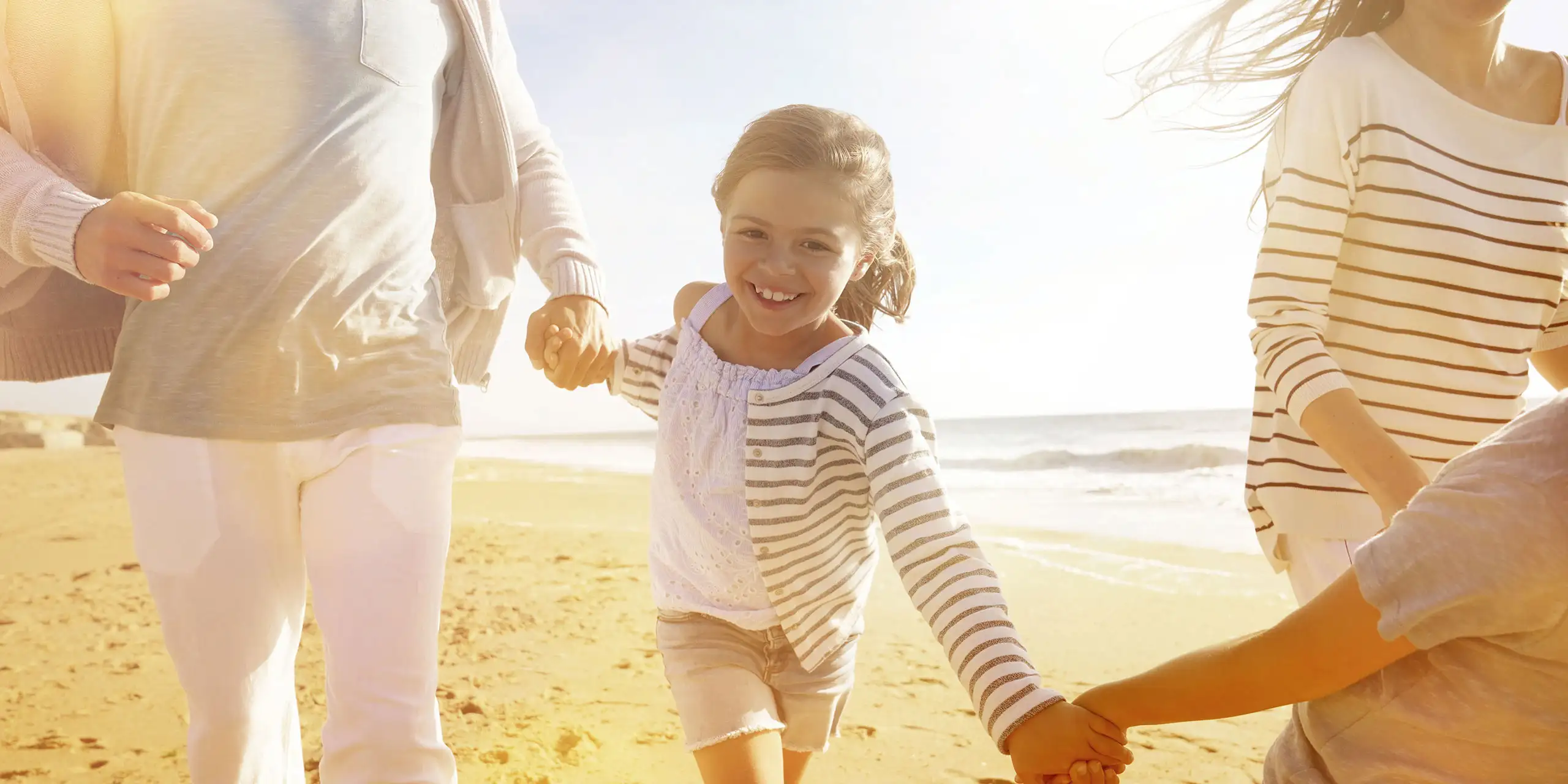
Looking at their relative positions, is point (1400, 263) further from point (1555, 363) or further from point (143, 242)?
point (143, 242)

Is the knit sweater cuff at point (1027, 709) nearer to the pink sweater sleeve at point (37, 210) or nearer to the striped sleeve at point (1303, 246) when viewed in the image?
the striped sleeve at point (1303, 246)

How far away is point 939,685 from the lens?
4875 millimetres

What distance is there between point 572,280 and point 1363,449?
5.16 ft

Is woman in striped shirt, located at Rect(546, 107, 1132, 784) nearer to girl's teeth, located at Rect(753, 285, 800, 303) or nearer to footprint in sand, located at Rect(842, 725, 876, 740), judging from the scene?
girl's teeth, located at Rect(753, 285, 800, 303)

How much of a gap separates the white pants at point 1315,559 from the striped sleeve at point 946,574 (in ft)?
1.86

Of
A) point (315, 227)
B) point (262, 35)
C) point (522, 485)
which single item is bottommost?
point (522, 485)

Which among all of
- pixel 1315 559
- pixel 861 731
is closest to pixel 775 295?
pixel 1315 559

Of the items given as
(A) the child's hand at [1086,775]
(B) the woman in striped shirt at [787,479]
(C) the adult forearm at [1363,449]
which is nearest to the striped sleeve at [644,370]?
(B) the woman in striped shirt at [787,479]

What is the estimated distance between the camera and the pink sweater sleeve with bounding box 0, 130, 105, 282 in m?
1.81

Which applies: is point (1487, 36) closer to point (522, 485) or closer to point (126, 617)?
point (126, 617)

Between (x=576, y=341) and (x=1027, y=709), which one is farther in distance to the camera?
(x=576, y=341)

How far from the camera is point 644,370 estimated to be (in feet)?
8.41

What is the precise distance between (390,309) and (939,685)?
11.4ft

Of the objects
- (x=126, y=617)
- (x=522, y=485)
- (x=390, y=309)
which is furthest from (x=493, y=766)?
(x=522, y=485)
